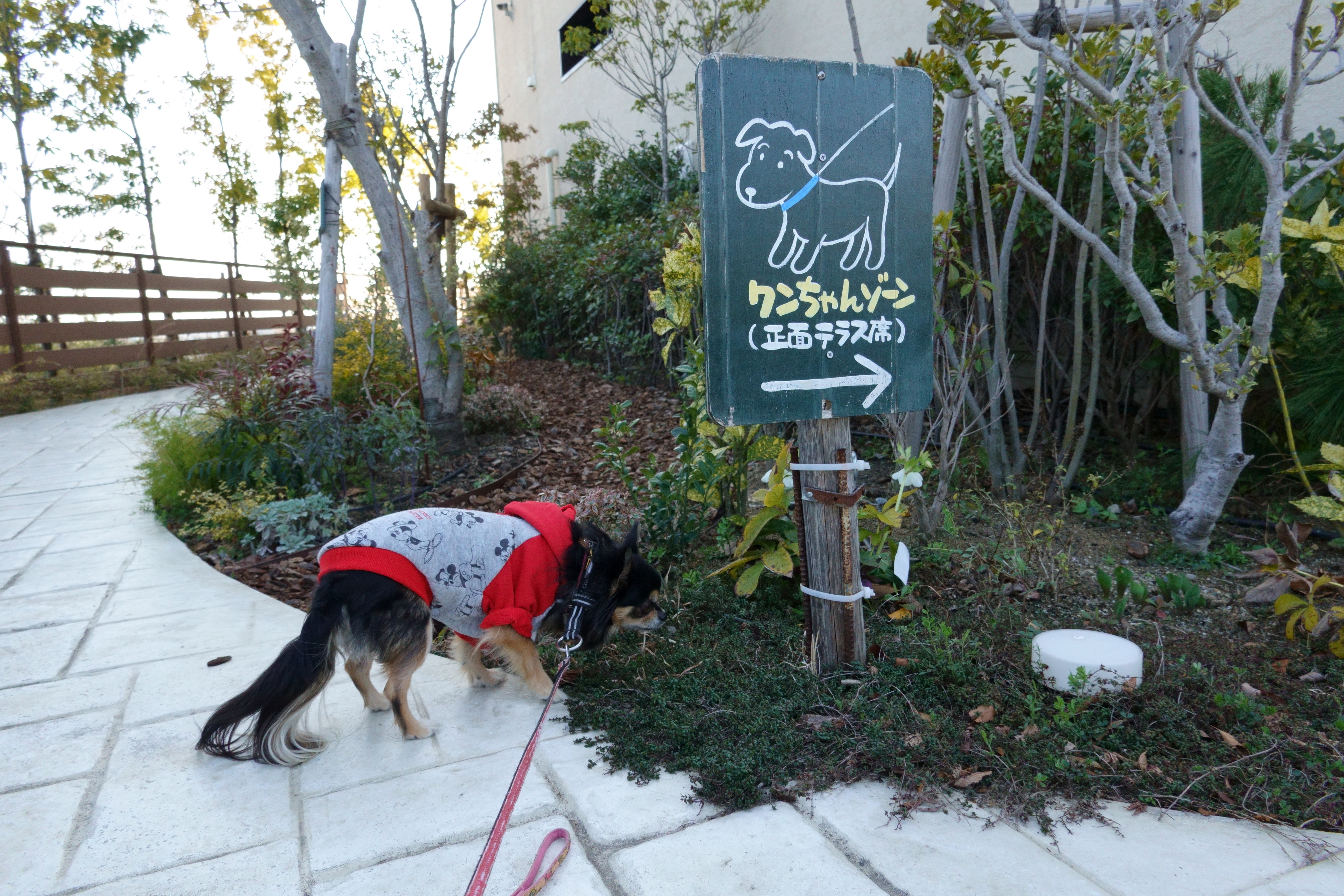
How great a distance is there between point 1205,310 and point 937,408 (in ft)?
4.23

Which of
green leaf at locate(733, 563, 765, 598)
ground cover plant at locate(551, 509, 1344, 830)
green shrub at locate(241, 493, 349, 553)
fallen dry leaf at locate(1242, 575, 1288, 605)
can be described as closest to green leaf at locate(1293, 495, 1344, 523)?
fallen dry leaf at locate(1242, 575, 1288, 605)

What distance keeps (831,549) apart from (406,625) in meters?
1.40

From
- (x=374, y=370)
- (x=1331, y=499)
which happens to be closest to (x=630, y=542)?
(x=1331, y=499)

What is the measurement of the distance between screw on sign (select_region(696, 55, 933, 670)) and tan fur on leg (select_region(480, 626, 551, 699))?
0.99m

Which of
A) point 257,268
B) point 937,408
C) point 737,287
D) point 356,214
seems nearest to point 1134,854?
point 737,287

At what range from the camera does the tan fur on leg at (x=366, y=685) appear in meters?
2.49

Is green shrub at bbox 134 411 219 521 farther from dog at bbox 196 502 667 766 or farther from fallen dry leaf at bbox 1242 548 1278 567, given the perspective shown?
fallen dry leaf at bbox 1242 548 1278 567

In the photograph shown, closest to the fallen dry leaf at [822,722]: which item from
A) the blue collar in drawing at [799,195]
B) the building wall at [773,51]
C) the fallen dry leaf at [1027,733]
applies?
the fallen dry leaf at [1027,733]

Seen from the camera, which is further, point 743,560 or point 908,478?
point 743,560

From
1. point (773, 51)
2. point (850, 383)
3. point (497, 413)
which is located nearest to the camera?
point (850, 383)

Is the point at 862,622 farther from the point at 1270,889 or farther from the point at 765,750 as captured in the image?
the point at 1270,889

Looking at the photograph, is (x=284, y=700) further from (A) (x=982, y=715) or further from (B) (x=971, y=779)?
(A) (x=982, y=715)

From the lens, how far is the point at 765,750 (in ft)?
7.06

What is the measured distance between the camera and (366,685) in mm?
2559
